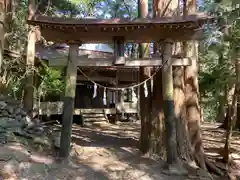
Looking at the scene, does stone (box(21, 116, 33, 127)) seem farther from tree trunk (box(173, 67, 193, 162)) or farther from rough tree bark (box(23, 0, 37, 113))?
tree trunk (box(173, 67, 193, 162))

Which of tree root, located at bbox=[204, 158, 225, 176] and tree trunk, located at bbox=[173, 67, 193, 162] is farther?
tree root, located at bbox=[204, 158, 225, 176]

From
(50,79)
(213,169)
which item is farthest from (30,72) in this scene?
(213,169)

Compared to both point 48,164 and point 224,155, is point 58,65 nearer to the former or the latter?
point 48,164

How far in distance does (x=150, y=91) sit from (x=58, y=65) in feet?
8.27

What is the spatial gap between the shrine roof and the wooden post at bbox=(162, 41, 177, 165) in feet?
1.32

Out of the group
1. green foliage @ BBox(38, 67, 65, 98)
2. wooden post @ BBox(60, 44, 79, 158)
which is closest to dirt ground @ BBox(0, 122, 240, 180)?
wooden post @ BBox(60, 44, 79, 158)

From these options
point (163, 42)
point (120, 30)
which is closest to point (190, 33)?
point (163, 42)

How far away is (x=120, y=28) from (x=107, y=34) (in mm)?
405

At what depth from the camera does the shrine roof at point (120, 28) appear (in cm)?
516

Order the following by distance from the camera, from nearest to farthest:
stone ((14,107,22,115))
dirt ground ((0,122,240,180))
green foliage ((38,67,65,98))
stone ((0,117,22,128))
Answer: dirt ground ((0,122,240,180)), stone ((0,117,22,128)), stone ((14,107,22,115)), green foliage ((38,67,65,98))

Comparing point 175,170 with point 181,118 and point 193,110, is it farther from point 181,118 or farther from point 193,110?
point 193,110

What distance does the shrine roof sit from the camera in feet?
16.9

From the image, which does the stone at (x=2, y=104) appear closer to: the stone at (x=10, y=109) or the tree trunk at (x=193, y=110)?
the stone at (x=10, y=109)

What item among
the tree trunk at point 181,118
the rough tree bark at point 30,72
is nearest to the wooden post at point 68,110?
the tree trunk at point 181,118
